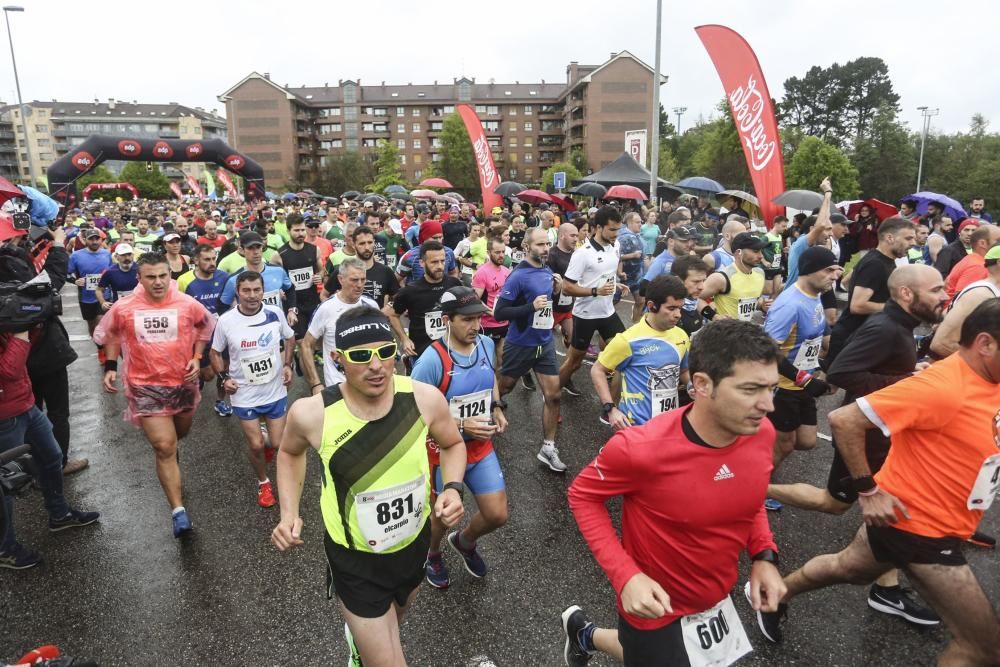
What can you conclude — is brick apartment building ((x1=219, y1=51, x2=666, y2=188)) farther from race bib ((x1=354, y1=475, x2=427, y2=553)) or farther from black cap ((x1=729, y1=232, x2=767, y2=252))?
race bib ((x1=354, y1=475, x2=427, y2=553))

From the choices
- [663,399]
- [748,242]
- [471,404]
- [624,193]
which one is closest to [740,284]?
[748,242]

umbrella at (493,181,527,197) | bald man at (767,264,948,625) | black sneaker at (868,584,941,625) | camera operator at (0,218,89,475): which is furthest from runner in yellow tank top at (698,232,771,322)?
umbrella at (493,181,527,197)

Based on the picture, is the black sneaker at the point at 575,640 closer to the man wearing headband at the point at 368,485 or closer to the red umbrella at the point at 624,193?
the man wearing headband at the point at 368,485

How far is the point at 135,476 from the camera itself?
583 centimetres

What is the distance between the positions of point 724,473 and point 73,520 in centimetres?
507

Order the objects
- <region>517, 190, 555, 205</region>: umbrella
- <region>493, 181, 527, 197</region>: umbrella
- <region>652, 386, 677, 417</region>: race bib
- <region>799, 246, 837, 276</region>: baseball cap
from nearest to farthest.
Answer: <region>652, 386, 677, 417</region>: race bib → <region>799, 246, 837, 276</region>: baseball cap → <region>517, 190, 555, 205</region>: umbrella → <region>493, 181, 527, 197</region>: umbrella

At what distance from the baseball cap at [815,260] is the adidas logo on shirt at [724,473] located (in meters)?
2.94

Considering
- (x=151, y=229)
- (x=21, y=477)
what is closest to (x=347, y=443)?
(x=21, y=477)

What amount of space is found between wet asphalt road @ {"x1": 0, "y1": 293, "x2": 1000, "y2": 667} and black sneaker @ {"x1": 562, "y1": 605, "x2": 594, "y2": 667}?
297 millimetres

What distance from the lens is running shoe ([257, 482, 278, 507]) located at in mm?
5121

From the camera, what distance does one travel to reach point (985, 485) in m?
2.58

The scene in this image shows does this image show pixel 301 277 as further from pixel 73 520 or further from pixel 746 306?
pixel 746 306

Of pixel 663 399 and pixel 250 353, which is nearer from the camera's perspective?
pixel 663 399

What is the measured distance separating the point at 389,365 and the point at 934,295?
3.13 meters
